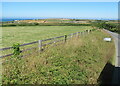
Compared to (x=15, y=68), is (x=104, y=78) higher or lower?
lower

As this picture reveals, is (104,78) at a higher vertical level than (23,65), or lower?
lower

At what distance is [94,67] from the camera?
783 cm

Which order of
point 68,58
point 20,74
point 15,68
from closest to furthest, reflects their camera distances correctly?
point 20,74 → point 15,68 → point 68,58

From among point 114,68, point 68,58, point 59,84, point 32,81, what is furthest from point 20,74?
point 114,68

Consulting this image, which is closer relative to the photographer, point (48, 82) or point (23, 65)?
point (48, 82)

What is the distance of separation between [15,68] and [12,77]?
2.74 feet

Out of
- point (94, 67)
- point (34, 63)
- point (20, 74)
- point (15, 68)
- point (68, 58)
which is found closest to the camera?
point (20, 74)

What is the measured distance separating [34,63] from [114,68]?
448 cm

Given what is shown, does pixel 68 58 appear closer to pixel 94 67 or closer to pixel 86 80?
pixel 94 67

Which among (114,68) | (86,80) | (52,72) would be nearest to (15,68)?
(52,72)

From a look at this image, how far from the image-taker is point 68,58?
8688 mm

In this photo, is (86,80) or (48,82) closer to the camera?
(48,82)

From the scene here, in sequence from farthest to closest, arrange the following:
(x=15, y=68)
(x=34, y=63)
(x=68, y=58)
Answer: (x=68, y=58) → (x=34, y=63) → (x=15, y=68)

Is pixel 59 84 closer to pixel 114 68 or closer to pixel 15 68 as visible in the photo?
pixel 15 68
